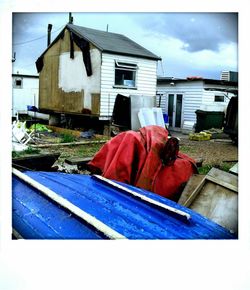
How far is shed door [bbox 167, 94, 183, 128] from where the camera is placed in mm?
5266

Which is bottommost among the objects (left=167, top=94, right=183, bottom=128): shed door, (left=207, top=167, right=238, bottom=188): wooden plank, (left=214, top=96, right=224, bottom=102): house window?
(left=207, top=167, right=238, bottom=188): wooden plank

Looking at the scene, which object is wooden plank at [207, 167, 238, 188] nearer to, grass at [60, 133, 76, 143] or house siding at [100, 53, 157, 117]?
grass at [60, 133, 76, 143]

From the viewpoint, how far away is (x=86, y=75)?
718 centimetres

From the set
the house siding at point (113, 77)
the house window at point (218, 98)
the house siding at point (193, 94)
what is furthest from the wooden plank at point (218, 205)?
the house siding at point (113, 77)

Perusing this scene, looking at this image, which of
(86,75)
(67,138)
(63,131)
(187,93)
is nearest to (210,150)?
(67,138)

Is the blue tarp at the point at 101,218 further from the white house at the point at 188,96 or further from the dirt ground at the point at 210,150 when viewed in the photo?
the white house at the point at 188,96

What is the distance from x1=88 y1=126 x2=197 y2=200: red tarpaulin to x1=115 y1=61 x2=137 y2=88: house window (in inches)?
170

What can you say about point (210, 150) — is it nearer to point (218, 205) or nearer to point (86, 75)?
point (218, 205)

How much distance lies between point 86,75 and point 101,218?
16.9 ft

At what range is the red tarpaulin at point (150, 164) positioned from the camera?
3062mm

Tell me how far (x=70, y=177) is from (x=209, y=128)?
342cm

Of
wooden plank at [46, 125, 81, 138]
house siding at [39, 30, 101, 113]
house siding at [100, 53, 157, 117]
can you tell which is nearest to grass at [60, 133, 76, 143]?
wooden plank at [46, 125, 81, 138]
